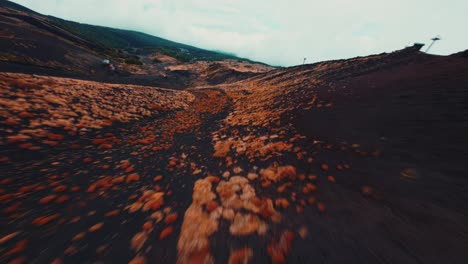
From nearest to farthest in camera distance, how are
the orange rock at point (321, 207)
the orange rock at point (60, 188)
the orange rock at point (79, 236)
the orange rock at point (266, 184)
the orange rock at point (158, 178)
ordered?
the orange rock at point (79, 236) → the orange rock at point (321, 207) → the orange rock at point (60, 188) → the orange rock at point (266, 184) → the orange rock at point (158, 178)

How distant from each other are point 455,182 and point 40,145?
31.5 ft

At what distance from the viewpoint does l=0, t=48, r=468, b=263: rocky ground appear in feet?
7.18

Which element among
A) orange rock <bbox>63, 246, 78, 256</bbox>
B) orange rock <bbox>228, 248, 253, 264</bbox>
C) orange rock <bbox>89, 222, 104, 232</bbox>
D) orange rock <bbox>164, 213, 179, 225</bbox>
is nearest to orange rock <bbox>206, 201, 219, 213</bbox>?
orange rock <bbox>164, 213, 179, 225</bbox>

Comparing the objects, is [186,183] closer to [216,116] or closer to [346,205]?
[346,205]

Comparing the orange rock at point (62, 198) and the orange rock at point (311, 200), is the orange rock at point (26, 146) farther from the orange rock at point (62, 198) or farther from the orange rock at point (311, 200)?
the orange rock at point (311, 200)

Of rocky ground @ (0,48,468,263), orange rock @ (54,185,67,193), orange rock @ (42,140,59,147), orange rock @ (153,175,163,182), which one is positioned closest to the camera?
rocky ground @ (0,48,468,263)

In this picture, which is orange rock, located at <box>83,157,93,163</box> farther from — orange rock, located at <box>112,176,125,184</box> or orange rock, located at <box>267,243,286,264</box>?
orange rock, located at <box>267,243,286,264</box>

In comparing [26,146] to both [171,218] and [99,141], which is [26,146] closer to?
[99,141]

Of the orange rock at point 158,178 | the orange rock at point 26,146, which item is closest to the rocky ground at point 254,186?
the orange rock at point 158,178

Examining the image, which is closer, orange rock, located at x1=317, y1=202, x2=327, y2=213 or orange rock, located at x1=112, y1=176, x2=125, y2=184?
orange rock, located at x1=317, y1=202, x2=327, y2=213

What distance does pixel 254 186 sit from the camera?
11.5 ft

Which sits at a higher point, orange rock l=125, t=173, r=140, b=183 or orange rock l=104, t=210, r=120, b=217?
orange rock l=104, t=210, r=120, b=217

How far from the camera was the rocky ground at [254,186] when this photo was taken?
2189 millimetres

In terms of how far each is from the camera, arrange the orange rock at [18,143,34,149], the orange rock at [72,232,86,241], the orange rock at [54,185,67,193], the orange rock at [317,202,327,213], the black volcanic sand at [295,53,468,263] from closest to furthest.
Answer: the black volcanic sand at [295,53,468,263] < the orange rock at [72,232,86,241] < the orange rock at [317,202,327,213] < the orange rock at [54,185,67,193] < the orange rock at [18,143,34,149]
